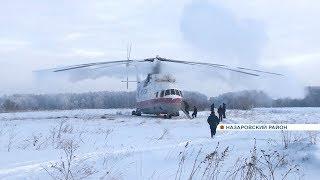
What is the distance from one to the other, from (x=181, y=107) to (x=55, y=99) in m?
145

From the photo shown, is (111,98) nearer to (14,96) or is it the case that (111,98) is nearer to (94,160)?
(14,96)

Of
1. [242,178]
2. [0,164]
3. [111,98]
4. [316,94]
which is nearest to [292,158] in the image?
[242,178]

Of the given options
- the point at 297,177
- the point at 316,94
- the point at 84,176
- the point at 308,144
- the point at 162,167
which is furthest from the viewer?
→ the point at 316,94

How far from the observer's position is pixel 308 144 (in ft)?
28.0

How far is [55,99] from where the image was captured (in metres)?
176

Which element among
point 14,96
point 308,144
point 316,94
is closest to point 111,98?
point 14,96

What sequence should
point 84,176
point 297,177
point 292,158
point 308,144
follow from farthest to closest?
point 308,144 < point 292,158 < point 297,177 < point 84,176

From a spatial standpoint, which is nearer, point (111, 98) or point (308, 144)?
point (308, 144)

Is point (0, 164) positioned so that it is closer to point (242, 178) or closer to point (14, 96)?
point (242, 178)

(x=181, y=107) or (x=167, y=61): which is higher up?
(x=167, y=61)

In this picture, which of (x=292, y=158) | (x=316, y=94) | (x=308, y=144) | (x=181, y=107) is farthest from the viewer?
(x=316, y=94)

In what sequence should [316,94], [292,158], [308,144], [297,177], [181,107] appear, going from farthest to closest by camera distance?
[316,94] < [181,107] < [308,144] < [292,158] < [297,177]

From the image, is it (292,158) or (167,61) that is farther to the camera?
(167,61)

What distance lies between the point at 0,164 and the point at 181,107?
30428 millimetres
